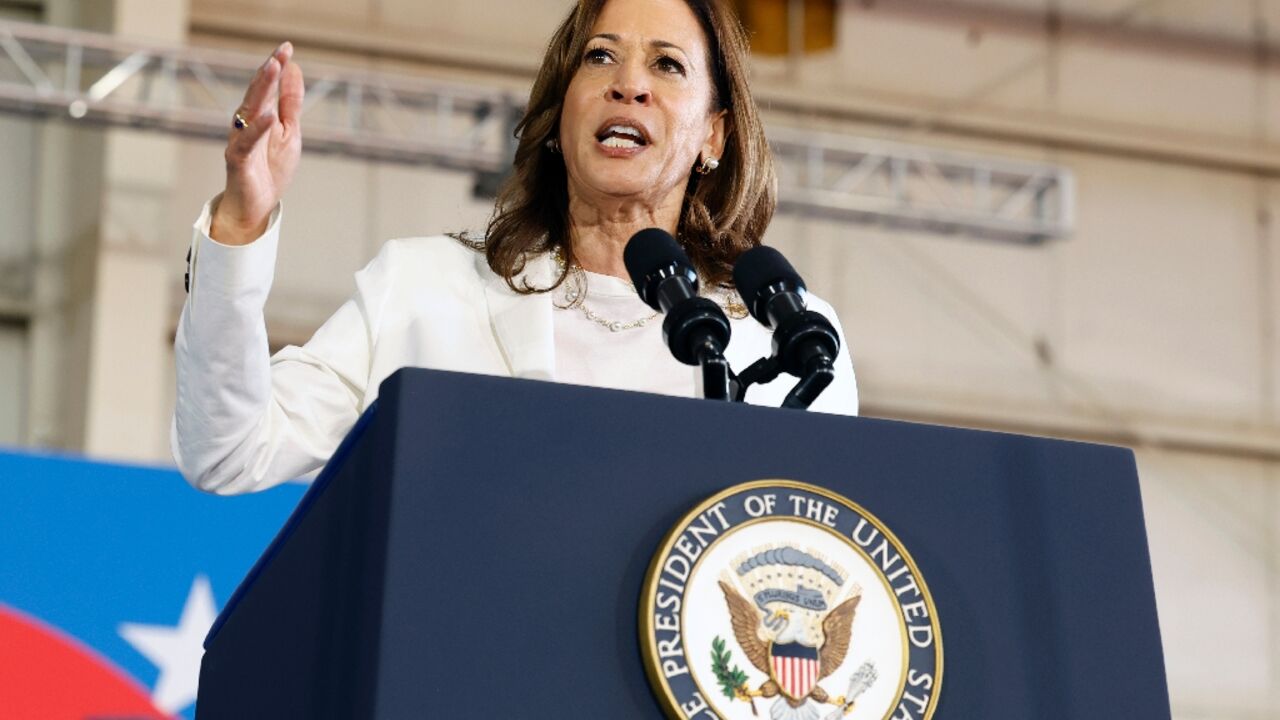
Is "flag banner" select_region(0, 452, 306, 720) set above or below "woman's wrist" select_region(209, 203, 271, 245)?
above

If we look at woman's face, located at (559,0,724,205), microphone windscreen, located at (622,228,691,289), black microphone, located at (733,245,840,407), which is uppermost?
woman's face, located at (559,0,724,205)

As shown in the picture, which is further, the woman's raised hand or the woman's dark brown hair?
the woman's dark brown hair

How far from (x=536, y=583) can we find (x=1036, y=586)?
0.30 meters

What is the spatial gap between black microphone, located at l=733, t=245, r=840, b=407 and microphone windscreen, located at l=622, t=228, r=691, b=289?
0.04 metres

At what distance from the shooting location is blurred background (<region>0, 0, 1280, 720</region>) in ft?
22.7

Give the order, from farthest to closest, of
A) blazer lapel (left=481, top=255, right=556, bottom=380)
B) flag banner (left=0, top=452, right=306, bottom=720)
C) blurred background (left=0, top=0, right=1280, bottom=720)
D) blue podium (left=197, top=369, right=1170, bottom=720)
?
1. blurred background (left=0, top=0, right=1280, bottom=720)
2. flag banner (left=0, top=452, right=306, bottom=720)
3. blazer lapel (left=481, top=255, right=556, bottom=380)
4. blue podium (left=197, top=369, right=1170, bottom=720)

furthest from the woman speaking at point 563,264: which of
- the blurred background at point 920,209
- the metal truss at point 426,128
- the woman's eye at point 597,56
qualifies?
the blurred background at point 920,209

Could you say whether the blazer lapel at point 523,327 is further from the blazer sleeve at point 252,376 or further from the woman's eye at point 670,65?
the woman's eye at point 670,65

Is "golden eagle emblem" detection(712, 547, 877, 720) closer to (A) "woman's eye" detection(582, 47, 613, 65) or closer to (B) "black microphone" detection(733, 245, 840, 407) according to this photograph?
(B) "black microphone" detection(733, 245, 840, 407)

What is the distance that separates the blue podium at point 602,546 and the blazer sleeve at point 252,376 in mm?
158

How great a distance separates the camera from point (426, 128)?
7277 millimetres

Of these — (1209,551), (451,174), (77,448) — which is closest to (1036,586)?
(77,448)

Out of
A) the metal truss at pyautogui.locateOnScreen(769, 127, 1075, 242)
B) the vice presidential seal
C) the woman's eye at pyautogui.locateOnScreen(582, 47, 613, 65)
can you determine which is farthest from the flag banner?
the metal truss at pyautogui.locateOnScreen(769, 127, 1075, 242)

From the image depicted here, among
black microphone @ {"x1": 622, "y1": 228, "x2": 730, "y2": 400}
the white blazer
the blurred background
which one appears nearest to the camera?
black microphone @ {"x1": 622, "y1": 228, "x2": 730, "y2": 400}
